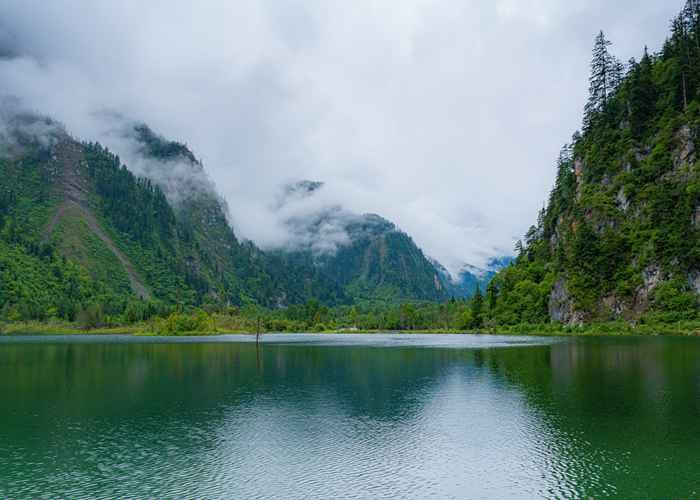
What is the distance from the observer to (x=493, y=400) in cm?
5019

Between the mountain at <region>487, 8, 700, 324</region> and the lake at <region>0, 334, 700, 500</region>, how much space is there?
3059 inches

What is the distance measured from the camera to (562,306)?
167750mm

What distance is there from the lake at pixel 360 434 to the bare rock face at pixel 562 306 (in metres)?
91.7

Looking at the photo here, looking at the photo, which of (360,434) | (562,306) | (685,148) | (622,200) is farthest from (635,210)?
(360,434)

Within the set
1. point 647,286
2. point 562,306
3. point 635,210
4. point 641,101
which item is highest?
point 641,101

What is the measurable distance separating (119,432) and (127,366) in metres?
50.8

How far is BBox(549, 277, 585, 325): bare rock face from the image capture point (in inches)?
6289

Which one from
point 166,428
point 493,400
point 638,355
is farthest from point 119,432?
point 638,355

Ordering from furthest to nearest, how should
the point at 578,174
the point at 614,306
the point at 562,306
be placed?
the point at 578,174 < the point at 562,306 < the point at 614,306

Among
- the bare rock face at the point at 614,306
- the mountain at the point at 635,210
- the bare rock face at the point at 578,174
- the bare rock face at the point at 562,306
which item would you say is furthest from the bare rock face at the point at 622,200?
the bare rock face at the point at 614,306

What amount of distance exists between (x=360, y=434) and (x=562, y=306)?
146682 millimetres

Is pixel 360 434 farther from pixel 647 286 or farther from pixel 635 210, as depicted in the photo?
pixel 635 210

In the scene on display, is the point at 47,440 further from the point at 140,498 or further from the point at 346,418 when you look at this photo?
the point at 346,418

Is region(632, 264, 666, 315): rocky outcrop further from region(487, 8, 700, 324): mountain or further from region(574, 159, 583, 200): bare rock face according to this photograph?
region(574, 159, 583, 200): bare rock face
